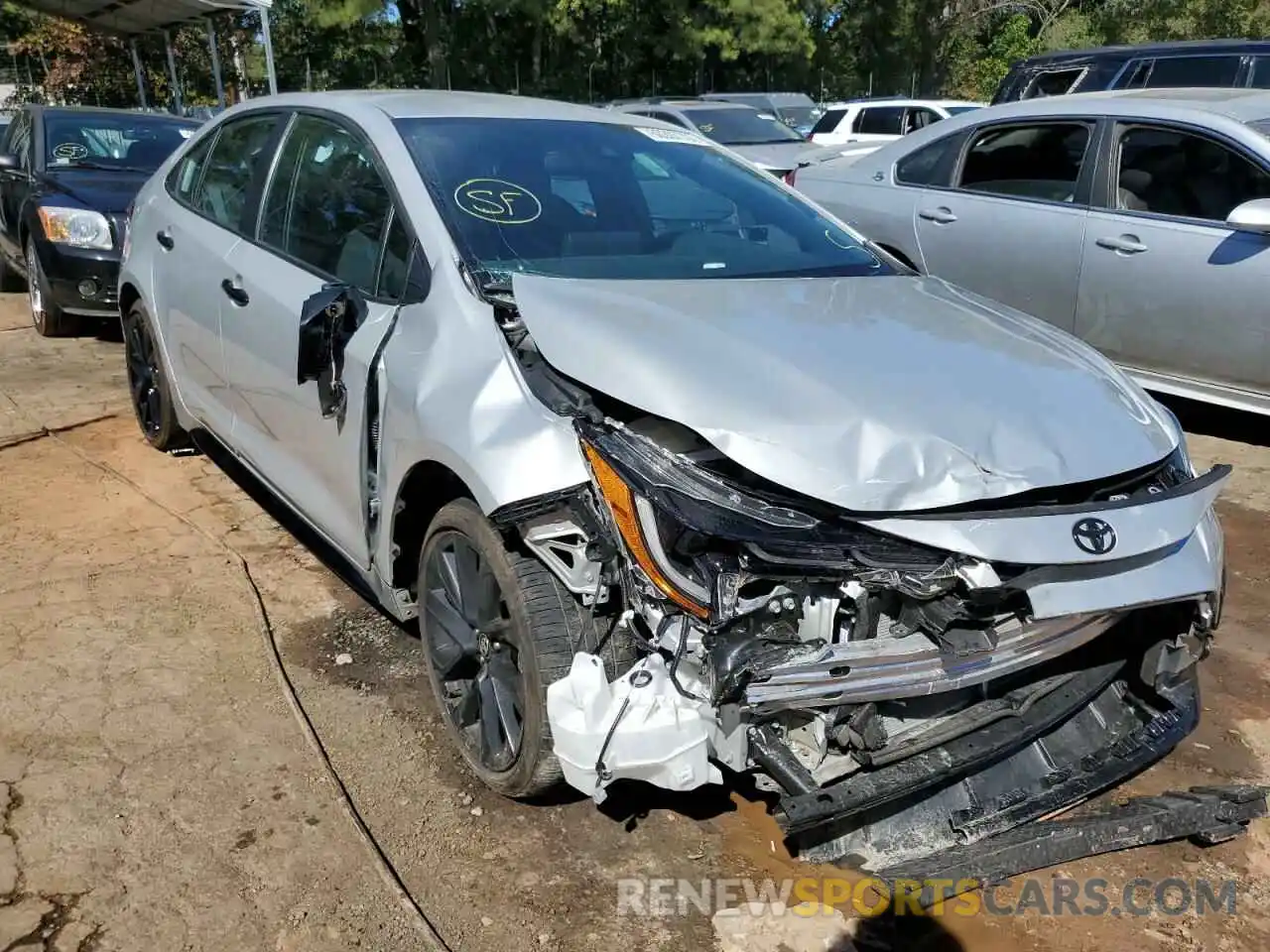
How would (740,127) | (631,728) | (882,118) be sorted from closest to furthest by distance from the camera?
(631,728) → (740,127) → (882,118)

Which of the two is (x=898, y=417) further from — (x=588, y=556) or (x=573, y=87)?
(x=573, y=87)

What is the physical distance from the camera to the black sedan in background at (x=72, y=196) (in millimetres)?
7117

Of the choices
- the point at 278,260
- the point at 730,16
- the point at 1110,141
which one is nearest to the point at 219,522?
the point at 278,260

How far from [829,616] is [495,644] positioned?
89 cm

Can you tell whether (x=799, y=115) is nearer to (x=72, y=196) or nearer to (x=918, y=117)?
(x=918, y=117)

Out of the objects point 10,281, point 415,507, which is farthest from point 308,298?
point 10,281

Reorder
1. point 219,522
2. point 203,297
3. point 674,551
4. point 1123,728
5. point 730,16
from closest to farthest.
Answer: point 674,551
point 1123,728
point 203,297
point 219,522
point 730,16

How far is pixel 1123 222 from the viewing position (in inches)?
211

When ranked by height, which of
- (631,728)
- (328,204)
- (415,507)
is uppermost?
(328,204)

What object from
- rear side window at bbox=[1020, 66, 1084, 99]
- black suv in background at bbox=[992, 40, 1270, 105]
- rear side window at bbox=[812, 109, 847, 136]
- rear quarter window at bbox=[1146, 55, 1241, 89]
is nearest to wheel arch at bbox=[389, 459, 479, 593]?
black suv in background at bbox=[992, 40, 1270, 105]

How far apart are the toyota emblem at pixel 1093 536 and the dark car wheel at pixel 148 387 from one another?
3865 mm

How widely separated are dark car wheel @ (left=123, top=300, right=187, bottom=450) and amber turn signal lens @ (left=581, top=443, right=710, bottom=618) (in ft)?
10.2

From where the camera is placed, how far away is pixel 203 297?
403 cm

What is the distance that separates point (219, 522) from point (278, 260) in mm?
1407
